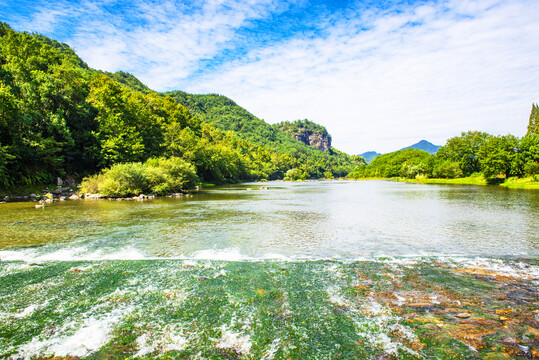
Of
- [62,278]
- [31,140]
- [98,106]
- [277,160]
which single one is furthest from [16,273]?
[277,160]

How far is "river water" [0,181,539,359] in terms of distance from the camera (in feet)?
19.2

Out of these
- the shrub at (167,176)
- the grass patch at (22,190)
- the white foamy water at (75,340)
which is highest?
the shrub at (167,176)

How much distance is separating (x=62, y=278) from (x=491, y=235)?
2074 centimetres

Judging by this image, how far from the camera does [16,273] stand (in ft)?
33.3

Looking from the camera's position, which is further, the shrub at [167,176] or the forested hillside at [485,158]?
the forested hillside at [485,158]

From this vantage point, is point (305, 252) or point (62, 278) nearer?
point (62, 278)

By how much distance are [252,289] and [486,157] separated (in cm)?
9721

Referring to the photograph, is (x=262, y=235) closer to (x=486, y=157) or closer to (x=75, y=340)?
(x=75, y=340)

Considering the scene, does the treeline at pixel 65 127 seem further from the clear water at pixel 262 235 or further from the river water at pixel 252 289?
the river water at pixel 252 289

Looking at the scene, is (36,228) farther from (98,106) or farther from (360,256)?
(98,106)

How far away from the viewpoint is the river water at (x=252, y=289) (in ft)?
19.2

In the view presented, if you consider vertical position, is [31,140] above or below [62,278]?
above

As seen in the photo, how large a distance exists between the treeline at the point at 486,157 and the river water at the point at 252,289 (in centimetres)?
6892

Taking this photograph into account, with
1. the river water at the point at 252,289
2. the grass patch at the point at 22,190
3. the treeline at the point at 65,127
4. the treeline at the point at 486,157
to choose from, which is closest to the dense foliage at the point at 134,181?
the treeline at the point at 65,127
